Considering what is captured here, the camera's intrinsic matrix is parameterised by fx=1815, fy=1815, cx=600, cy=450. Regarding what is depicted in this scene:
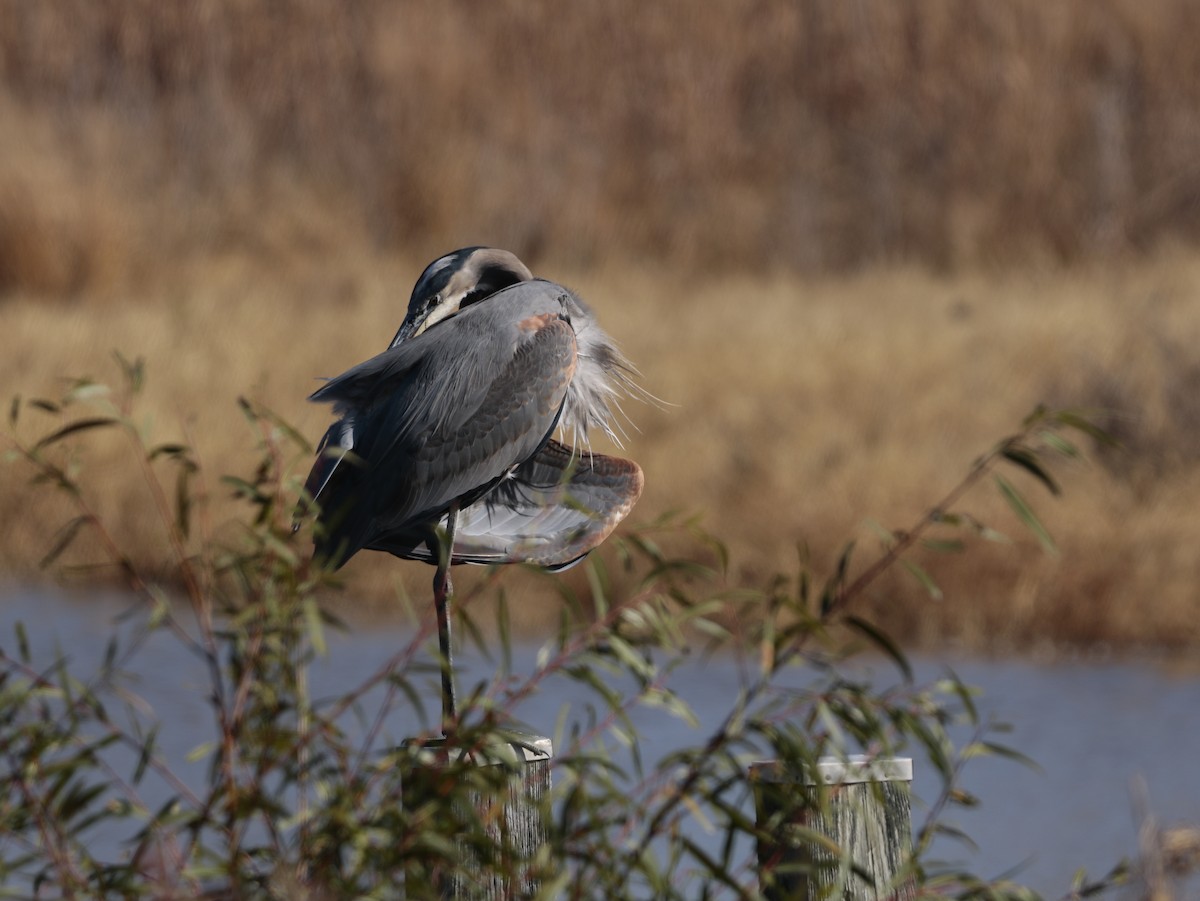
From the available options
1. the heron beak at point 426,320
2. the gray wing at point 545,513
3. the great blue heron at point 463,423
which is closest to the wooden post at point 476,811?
the gray wing at point 545,513

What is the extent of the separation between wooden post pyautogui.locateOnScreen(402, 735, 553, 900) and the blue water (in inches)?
154

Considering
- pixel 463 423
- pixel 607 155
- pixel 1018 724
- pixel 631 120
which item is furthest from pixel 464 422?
pixel 631 120

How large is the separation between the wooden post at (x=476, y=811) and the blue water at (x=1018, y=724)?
12.8 ft

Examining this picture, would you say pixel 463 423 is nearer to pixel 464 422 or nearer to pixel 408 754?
pixel 464 422

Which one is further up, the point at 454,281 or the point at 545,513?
the point at 454,281

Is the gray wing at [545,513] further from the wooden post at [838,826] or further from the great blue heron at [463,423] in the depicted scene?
the wooden post at [838,826]

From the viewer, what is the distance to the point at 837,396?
11.7 metres

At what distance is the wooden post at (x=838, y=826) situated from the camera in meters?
2.94

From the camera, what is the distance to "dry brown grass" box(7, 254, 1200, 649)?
968cm

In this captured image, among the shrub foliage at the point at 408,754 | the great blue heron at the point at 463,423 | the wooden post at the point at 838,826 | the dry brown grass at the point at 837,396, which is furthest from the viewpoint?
the dry brown grass at the point at 837,396

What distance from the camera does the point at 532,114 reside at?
52.9 ft

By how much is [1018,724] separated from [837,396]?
3596 millimetres

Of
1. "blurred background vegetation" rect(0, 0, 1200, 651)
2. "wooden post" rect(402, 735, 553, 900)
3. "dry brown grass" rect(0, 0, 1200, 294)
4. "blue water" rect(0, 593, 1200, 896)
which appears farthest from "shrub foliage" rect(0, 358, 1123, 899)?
"dry brown grass" rect(0, 0, 1200, 294)

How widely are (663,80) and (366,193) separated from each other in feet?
9.34
